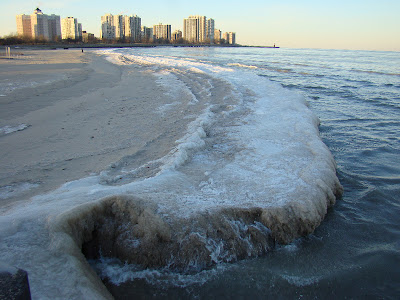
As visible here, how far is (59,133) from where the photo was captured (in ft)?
17.9

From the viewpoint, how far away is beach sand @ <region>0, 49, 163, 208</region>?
12.1 ft

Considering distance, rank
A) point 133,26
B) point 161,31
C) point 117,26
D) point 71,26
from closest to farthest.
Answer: point 117,26 → point 71,26 → point 133,26 → point 161,31

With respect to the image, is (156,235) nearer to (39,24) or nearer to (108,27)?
(39,24)

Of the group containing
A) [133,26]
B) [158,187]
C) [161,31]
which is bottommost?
[158,187]

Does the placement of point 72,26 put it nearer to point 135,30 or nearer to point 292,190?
point 135,30

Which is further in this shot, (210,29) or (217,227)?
(210,29)

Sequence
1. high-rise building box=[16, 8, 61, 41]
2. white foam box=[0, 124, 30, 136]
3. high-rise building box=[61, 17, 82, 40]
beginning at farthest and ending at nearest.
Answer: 1. high-rise building box=[61, 17, 82, 40]
2. high-rise building box=[16, 8, 61, 41]
3. white foam box=[0, 124, 30, 136]

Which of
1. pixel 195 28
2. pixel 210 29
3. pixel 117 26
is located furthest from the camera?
pixel 210 29

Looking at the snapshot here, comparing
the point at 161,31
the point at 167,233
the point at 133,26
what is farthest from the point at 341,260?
the point at 161,31

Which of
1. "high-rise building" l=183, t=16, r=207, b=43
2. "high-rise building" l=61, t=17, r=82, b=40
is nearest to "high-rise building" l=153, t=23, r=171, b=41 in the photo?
"high-rise building" l=183, t=16, r=207, b=43

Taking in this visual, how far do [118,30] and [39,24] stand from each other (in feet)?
115

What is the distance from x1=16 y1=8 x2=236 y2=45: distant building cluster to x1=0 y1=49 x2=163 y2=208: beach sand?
338 feet

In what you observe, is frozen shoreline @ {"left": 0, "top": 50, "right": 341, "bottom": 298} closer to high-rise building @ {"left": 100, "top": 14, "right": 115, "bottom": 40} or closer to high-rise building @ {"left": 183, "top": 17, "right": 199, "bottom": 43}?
high-rise building @ {"left": 100, "top": 14, "right": 115, "bottom": 40}

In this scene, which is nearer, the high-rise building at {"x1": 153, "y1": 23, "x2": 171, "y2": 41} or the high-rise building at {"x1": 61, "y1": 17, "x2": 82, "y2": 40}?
the high-rise building at {"x1": 61, "y1": 17, "x2": 82, "y2": 40}
